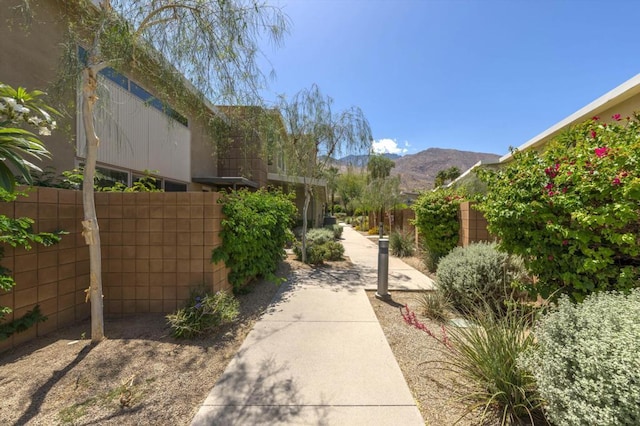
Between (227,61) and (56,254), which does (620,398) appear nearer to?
(227,61)

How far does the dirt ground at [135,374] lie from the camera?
2203 millimetres

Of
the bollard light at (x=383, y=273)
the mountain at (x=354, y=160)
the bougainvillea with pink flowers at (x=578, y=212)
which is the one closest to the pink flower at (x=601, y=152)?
the bougainvillea with pink flowers at (x=578, y=212)

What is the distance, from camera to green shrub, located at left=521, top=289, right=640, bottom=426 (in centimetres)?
146

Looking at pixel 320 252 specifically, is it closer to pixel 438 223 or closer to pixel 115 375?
pixel 438 223

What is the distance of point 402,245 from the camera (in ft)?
32.4

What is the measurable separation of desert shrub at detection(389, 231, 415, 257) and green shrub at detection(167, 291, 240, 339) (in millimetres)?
7446

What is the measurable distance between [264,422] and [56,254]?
12.4 feet

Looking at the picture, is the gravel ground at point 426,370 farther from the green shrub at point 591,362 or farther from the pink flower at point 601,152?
the pink flower at point 601,152

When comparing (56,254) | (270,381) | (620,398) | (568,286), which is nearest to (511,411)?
(620,398)

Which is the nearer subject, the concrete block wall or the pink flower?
the pink flower

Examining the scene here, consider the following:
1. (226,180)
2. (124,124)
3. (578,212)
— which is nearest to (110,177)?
(124,124)

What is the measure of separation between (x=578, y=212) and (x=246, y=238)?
14.9 ft

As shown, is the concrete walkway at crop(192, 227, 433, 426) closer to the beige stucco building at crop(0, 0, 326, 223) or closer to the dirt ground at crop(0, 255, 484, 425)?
the dirt ground at crop(0, 255, 484, 425)

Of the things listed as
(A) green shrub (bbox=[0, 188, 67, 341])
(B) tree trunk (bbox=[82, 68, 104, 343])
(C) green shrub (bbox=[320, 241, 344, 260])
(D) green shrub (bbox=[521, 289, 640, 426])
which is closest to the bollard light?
(D) green shrub (bbox=[521, 289, 640, 426])
